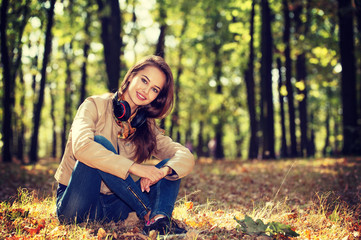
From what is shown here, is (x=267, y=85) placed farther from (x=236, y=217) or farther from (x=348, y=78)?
(x=236, y=217)

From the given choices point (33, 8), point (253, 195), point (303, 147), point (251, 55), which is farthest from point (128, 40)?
point (253, 195)

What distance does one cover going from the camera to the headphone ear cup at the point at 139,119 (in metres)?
3.56

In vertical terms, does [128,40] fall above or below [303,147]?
above

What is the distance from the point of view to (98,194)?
10.3ft

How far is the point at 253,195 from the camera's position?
555 centimetres

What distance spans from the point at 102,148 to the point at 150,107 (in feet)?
3.67

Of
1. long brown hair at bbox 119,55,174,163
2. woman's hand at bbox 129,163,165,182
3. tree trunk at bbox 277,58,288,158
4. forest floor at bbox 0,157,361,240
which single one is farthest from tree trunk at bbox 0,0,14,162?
tree trunk at bbox 277,58,288,158

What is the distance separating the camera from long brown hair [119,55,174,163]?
3.53 m

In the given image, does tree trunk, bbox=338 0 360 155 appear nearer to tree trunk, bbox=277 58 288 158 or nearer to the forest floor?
A: tree trunk, bbox=277 58 288 158

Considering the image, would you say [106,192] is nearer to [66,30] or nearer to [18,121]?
[66,30]

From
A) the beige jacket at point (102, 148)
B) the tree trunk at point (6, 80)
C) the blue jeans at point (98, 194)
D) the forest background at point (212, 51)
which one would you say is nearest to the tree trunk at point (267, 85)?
the forest background at point (212, 51)

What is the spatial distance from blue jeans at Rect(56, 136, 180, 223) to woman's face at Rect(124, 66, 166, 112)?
747mm

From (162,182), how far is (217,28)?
16.0 meters

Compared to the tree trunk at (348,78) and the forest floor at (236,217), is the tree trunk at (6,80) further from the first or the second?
the tree trunk at (348,78)
